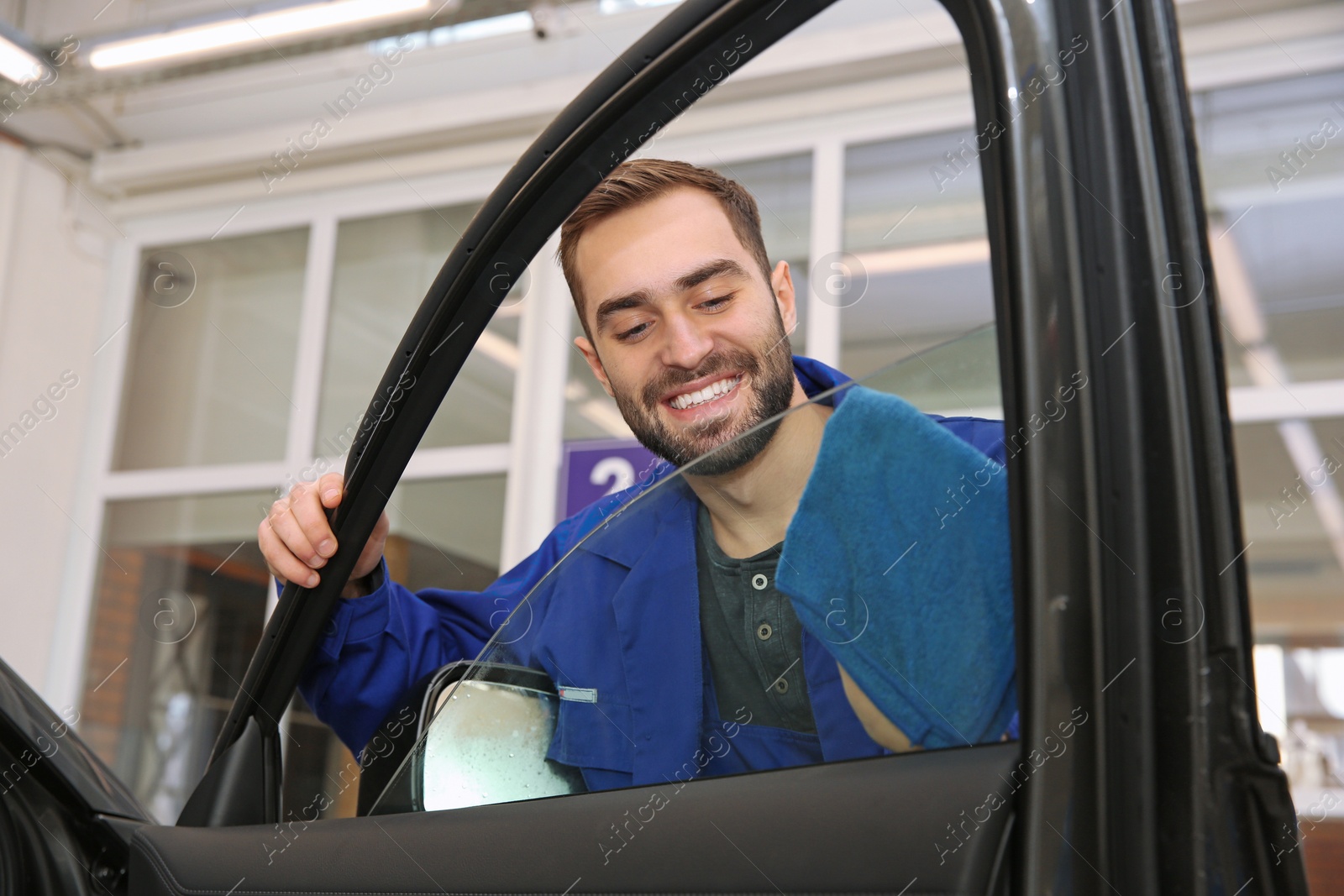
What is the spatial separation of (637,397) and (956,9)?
53cm

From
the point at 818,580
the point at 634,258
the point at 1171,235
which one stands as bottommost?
the point at 818,580

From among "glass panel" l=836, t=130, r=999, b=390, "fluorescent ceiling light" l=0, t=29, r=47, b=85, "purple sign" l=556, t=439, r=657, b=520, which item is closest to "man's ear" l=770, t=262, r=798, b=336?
"glass panel" l=836, t=130, r=999, b=390

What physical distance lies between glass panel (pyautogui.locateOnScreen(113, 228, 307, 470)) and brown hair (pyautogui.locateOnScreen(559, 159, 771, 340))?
4.53 meters

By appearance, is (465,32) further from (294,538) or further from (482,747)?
(482,747)

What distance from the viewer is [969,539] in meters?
0.55

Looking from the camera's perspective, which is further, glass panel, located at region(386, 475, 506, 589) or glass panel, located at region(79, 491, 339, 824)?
glass panel, located at region(79, 491, 339, 824)

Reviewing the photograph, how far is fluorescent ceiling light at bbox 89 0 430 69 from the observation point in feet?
13.7

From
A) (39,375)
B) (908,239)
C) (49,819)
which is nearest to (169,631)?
(39,375)

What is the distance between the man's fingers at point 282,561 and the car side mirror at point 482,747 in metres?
0.19

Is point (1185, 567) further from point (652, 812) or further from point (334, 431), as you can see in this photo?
point (334, 431)

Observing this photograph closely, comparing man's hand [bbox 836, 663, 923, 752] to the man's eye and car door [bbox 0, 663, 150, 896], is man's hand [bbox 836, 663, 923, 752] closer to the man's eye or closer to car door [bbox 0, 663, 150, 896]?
the man's eye

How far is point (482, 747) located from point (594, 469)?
3.71 meters

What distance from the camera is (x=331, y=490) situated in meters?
0.94

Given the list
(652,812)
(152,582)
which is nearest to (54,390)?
(152,582)
